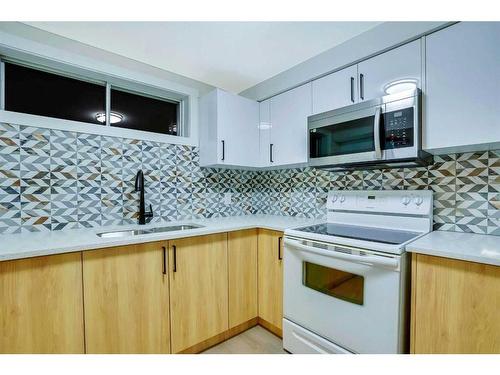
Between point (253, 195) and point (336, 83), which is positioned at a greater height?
point (336, 83)

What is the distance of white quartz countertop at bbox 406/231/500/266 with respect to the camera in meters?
1.02

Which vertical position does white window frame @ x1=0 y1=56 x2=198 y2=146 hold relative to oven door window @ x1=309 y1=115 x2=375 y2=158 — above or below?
above

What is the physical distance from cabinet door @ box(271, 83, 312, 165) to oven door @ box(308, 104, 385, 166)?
17cm

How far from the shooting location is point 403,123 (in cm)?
140

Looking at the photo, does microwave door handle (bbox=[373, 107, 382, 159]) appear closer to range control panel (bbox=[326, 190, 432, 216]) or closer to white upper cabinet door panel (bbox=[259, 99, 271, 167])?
range control panel (bbox=[326, 190, 432, 216])

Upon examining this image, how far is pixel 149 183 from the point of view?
206 cm

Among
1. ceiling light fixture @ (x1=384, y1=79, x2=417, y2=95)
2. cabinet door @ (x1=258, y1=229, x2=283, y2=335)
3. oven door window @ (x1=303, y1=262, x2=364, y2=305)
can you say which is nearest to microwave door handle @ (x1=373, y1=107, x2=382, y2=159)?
ceiling light fixture @ (x1=384, y1=79, x2=417, y2=95)

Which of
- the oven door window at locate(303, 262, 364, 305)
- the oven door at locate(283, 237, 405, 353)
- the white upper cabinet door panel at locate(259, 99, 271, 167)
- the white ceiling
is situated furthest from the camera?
the white upper cabinet door panel at locate(259, 99, 271, 167)

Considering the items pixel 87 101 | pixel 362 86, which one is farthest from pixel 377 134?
pixel 87 101

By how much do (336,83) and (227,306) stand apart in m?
1.84

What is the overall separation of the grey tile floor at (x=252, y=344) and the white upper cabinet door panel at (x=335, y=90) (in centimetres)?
179

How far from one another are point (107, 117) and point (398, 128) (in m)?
2.06
